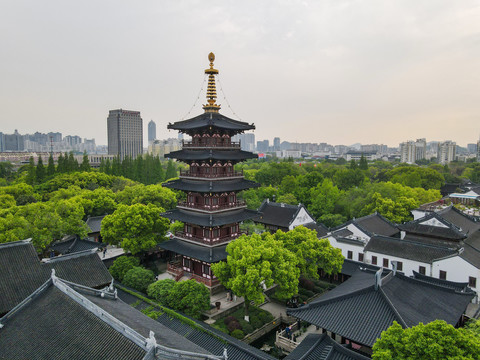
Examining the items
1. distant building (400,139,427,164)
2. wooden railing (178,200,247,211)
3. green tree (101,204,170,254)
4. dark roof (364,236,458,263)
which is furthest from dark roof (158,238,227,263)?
distant building (400,139,427,164)

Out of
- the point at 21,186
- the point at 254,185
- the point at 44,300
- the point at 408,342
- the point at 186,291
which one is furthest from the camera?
the point at 21,186

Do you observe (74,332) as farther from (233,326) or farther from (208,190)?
(208,190)

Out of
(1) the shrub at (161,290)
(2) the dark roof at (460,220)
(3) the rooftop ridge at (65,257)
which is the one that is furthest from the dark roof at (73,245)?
(2) the dark roof at (460,220)

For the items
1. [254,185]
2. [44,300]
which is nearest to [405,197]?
[254,185]

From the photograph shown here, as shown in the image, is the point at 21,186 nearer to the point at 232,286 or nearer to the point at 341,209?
the point at 232,286

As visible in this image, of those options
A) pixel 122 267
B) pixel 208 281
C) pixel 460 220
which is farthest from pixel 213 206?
pixel 460 220

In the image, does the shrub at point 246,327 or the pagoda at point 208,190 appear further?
the pagoda at point 208,190

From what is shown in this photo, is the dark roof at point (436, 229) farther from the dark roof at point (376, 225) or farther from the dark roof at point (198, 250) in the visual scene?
the dark roof at point (198, 250)
